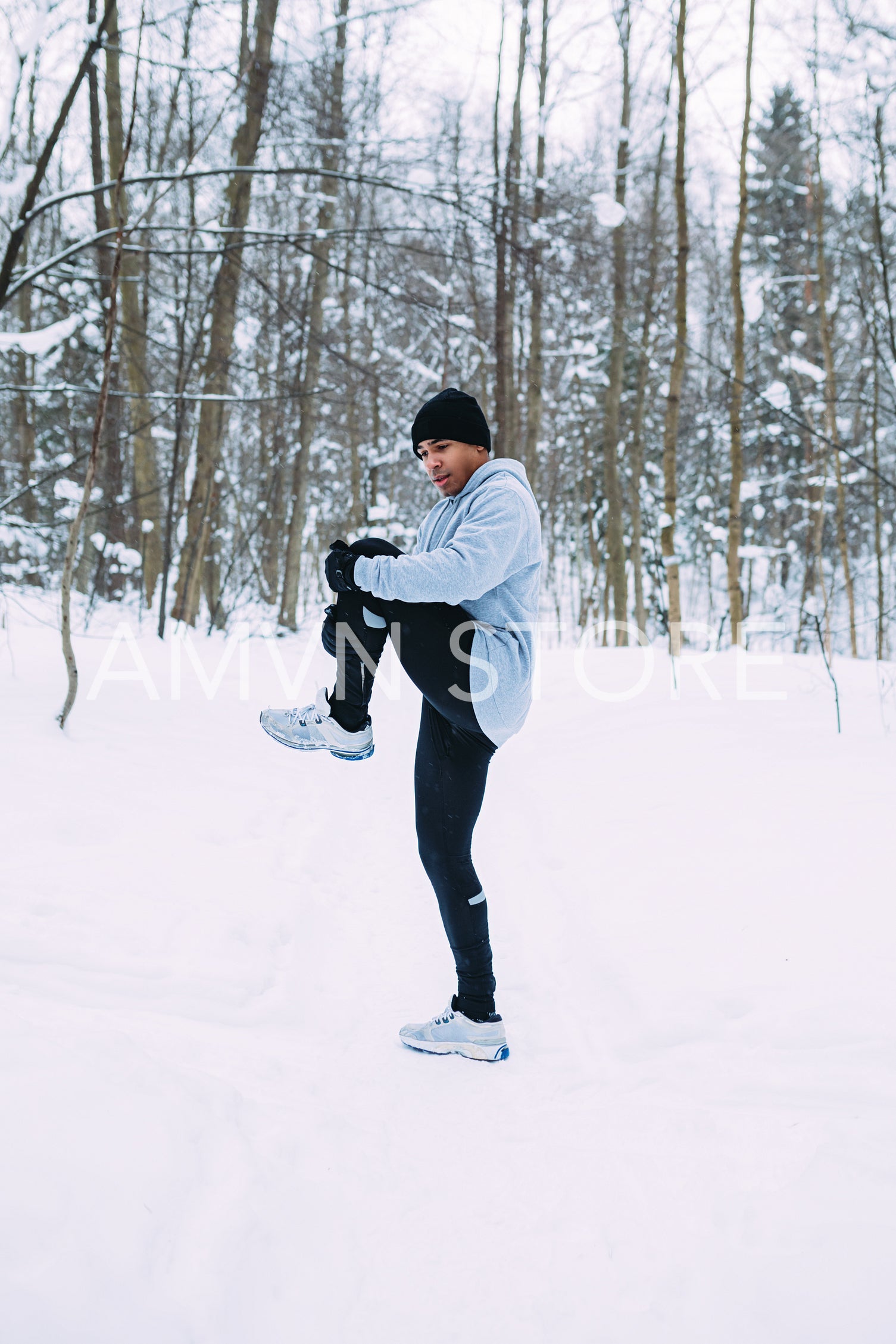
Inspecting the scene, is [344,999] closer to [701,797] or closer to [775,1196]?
[775,1196]

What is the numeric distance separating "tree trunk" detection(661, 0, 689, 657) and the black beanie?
5.51 metres

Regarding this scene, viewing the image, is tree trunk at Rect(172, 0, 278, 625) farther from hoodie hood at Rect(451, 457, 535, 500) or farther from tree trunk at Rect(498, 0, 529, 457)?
hoodie hood at Rect(451, 457, 535, 500)

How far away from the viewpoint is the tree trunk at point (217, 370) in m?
6.80

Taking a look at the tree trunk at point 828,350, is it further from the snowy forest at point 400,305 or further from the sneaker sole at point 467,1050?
the sneaker sole at point 467,1050

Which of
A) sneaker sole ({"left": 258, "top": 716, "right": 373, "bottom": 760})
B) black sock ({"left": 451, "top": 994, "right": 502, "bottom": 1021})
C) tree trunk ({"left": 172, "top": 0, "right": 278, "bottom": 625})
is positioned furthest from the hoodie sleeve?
tree trunk ({"left": 172, "top": 0, "right": 278, "bottom": 625})

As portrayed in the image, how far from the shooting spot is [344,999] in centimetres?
256

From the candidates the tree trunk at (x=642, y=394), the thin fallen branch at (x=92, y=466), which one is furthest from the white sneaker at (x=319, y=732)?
the tree trunk at (x=642, y=394)

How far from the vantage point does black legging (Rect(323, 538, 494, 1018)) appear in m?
2.09

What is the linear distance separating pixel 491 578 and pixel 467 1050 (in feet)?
4.38

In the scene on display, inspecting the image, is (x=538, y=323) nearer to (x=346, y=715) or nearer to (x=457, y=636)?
(x=346, y=715)

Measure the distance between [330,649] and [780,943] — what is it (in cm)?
178

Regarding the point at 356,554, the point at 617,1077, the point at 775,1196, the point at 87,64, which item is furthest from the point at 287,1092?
the point at 87,64

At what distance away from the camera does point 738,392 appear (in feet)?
28.7

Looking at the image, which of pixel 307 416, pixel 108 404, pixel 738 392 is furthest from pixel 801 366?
pixel 108 404
